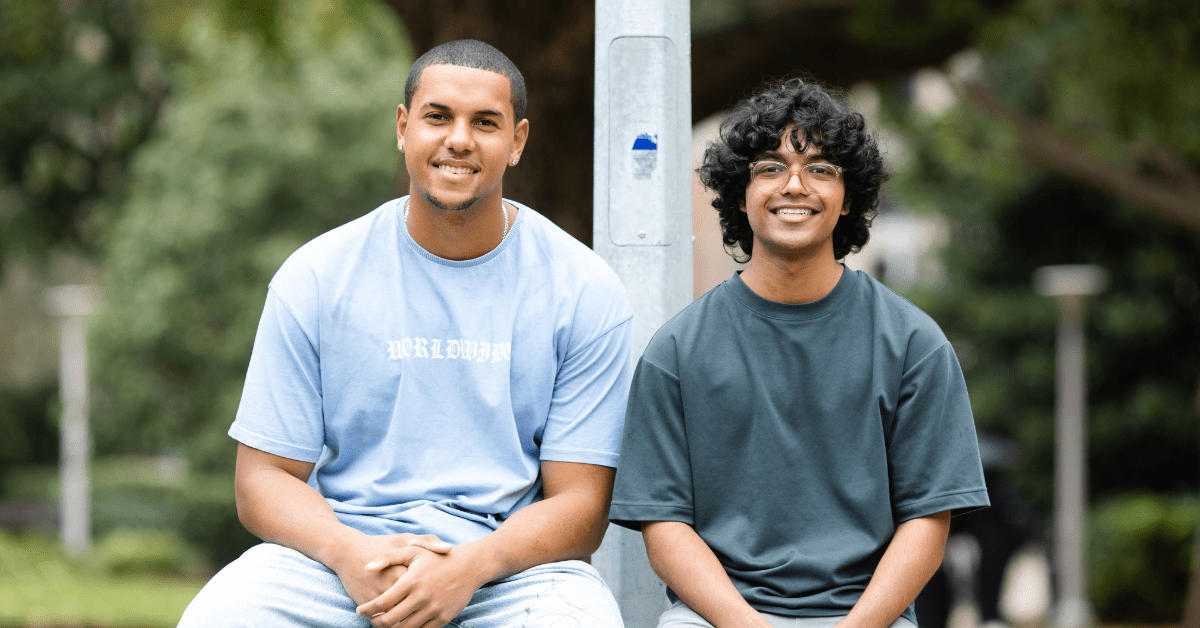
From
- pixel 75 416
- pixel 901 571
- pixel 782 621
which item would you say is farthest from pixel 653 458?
pixel 75 416

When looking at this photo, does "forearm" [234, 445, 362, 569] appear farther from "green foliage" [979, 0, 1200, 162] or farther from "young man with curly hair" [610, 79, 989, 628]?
"green foliage" [979, 0, 1200, 162]

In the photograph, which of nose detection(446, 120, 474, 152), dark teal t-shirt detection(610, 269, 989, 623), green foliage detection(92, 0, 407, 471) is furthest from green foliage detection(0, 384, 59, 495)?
dark teal t-shirt detection(610, 269, 989, 623)

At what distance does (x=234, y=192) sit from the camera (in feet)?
61.8

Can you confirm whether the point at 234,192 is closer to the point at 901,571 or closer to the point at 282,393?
the point at 282,393

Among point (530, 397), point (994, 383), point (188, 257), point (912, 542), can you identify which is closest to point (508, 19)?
point (530, 397)

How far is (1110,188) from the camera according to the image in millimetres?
9469

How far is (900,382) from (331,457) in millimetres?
1313

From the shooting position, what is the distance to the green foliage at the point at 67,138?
15352 millimetres

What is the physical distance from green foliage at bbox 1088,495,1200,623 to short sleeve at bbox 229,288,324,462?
42.9 feet

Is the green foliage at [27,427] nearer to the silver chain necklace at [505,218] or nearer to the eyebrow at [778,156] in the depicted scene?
the silver chain necklace at [505,218]

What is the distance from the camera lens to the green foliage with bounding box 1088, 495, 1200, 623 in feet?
46.0

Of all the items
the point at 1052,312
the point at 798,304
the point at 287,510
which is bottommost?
the point at 1052,312

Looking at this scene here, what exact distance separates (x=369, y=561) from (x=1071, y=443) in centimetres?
1344

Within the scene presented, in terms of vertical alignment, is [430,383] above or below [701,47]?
below
